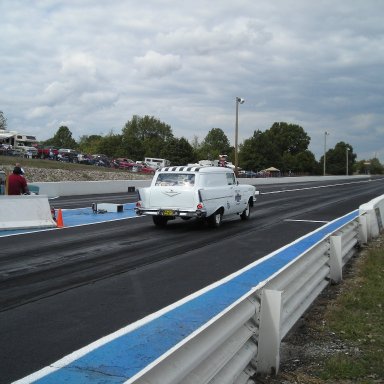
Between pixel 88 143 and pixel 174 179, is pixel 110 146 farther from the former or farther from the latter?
pixel 174 179

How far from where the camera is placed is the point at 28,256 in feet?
33.8

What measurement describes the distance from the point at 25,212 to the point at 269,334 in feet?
39.4

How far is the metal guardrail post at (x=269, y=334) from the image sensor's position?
446 cm

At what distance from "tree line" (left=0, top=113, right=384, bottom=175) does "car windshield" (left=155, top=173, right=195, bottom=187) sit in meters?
94.3

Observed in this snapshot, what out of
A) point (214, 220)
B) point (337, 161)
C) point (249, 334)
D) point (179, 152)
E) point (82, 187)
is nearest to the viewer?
point (249, 334)

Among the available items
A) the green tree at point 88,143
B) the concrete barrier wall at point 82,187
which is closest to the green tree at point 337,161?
the green tree at point 88,143

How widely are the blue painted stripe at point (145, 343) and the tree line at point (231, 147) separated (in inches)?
4033

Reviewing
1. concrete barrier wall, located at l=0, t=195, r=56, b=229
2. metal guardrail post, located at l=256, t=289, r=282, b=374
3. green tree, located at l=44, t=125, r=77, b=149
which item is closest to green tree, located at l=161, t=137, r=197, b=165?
green tree, located at l=44, t=125, r=77, b=149

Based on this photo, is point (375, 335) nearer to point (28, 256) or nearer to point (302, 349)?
point (302, 349)

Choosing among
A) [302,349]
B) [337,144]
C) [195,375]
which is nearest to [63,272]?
[302,349]

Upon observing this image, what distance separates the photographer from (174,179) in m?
15.2

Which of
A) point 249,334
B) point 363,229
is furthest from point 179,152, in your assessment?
point 249,334

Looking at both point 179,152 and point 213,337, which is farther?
point 179,152

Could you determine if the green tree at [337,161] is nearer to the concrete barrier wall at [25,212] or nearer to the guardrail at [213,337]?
the concrete barrier wall at [25,212]
